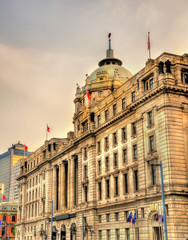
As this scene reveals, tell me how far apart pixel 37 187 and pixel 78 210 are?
34.9 metres

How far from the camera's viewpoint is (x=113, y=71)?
9075 centimetres

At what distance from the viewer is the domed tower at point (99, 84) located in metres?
84.3

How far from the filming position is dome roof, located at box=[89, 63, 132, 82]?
3506 inches

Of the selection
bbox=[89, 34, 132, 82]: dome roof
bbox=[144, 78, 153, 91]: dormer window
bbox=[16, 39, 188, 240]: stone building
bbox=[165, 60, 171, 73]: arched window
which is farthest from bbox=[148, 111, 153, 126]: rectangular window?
bbox=[89, 34, 132, 82]: dome roof

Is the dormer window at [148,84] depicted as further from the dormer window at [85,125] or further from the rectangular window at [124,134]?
the dormer window at [85,125]

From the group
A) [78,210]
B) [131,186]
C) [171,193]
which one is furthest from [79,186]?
[171,193]

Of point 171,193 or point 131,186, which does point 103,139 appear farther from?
point 171,193

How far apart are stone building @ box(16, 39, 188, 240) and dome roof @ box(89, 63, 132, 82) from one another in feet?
0.86

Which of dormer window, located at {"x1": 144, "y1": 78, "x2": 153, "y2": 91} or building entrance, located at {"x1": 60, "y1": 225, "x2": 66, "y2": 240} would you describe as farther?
building entrance, located at {"x1": 60, "y1": 225, "x2": 66, "y2": 240}

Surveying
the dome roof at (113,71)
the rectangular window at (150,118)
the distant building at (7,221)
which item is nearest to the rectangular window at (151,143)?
the rectangular window at (150,118)

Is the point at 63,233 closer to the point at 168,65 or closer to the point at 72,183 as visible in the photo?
the point at 72,183

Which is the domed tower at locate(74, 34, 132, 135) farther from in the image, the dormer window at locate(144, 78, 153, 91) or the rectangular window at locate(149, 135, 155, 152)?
the rectangular window at locate(149, 135, 155, 152)

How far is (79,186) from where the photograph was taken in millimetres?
72750

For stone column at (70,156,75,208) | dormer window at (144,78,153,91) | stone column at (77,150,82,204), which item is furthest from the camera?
stone column at (70,156,75,208)
